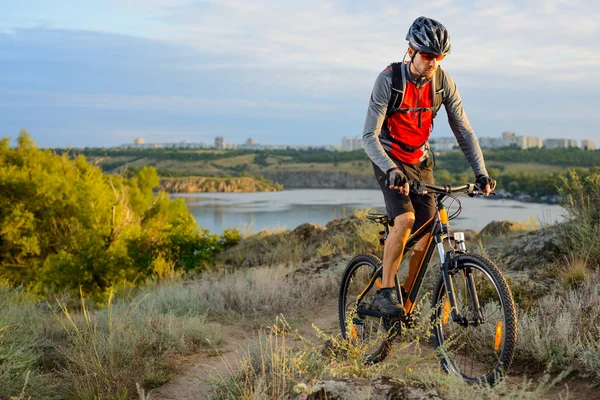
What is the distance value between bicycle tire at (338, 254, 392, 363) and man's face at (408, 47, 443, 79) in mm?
1609

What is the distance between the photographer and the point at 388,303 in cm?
412

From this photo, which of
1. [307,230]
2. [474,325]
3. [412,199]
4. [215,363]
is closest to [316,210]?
[307,230]

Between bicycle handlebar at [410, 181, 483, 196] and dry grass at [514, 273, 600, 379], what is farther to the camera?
dry grass at [514, 273, 600, 379]

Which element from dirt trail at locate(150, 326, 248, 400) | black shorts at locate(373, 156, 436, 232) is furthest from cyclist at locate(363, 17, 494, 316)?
dirt trail at locate(150, 326, 248, 400)

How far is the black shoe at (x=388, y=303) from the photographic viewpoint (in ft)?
13.4

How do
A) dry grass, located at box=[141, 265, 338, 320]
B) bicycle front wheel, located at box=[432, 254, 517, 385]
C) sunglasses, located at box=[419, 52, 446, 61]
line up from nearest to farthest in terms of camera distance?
bicycle front wheel, located at box=[432, 254, 517, 385]
sunglasses, located at box=[419, 52, 446, 61]
dry grass, located at box=[141, 265, 338, 320]

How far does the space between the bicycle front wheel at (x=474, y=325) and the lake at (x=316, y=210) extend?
3.00ft

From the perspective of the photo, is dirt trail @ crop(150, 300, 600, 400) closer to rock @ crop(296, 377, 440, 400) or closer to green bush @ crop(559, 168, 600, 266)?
rock @ crop(296, 377, 440, 400)

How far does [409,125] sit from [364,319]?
68.1 inches

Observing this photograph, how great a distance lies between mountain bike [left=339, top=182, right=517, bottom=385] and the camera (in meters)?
3.51

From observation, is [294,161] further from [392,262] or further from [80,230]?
[392,262]

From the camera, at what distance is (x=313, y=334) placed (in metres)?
6.11

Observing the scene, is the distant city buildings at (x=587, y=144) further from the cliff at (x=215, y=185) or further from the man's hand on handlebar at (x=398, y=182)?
the man's hand on handlebar at (x=398, y=182)

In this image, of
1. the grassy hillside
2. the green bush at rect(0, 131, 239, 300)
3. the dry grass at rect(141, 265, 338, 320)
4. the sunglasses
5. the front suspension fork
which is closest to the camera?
the front suspension fork
